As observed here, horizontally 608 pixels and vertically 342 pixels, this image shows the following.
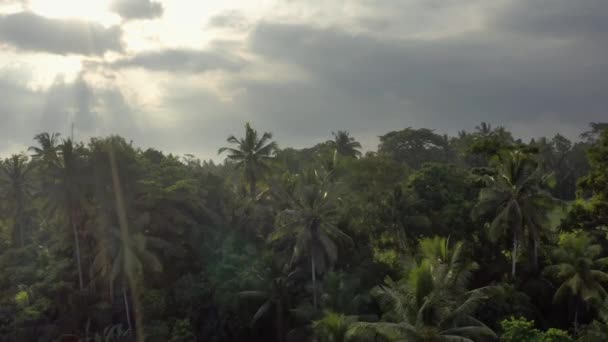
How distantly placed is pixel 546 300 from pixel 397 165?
13.7 m

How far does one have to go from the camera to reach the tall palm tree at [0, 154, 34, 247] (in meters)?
53.3

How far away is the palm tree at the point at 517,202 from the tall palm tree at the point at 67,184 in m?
28.7

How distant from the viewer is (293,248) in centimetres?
3500

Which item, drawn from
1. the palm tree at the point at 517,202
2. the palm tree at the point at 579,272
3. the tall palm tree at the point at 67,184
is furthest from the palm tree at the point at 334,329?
the tall palm tree at the point at 67,184

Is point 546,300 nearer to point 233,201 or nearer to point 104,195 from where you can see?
point 233,201

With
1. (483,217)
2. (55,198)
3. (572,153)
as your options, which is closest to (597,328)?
(483,217)

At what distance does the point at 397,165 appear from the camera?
3803 centimetres

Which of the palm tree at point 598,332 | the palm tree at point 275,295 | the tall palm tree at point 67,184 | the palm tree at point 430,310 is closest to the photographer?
the palm tree at point 430,310

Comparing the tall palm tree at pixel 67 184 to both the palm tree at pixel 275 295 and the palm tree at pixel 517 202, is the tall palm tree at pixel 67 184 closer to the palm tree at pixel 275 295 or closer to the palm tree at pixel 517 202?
the palm tree at pixel 275 295

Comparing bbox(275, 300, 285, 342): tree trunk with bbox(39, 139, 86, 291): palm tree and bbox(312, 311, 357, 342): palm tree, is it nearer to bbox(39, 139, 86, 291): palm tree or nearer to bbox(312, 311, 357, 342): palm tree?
bbox(312, 311, 357, 342): palm tree

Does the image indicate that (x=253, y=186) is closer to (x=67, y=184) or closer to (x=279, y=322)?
(x=67, y=184)

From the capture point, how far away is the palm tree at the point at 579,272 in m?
27.7

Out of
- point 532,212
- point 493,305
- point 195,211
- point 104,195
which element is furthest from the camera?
point 195,211

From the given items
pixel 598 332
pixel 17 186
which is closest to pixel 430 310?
pixel 598 332
